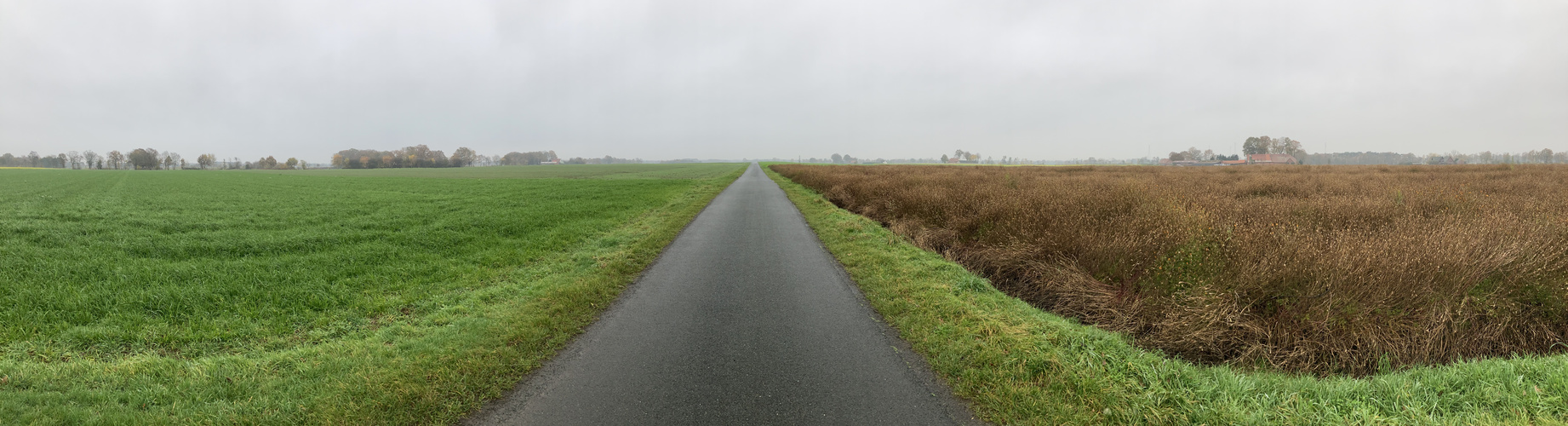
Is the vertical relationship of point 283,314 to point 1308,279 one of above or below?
below

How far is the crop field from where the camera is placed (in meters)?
3.70

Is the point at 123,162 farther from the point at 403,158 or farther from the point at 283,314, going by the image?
the point at 283,314

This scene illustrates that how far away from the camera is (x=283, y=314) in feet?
19.1

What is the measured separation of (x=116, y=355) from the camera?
183 inches

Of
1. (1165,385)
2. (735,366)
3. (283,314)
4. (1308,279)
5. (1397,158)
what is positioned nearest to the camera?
(1165,385)

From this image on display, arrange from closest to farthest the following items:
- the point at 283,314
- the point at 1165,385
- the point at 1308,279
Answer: the point at 1165,385
the point at 1308,279
the point at 283,314

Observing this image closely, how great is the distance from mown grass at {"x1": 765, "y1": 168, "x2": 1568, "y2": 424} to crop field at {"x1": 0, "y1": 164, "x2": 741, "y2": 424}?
3.88 metres

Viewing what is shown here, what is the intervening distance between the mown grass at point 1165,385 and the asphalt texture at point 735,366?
452 mm

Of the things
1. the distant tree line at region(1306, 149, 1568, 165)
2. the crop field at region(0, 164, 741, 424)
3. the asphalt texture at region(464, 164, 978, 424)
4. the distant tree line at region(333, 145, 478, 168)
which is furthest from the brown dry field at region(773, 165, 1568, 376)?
the distant tree line at region(333, 145, 478, 168)

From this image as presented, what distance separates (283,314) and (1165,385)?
348 inches

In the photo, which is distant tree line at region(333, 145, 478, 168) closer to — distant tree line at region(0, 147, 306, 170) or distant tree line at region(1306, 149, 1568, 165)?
distant tree line at region(0, 147, 306, 170)

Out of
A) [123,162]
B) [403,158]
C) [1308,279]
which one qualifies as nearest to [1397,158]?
[1308,279]

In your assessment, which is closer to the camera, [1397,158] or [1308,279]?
[1308,279]

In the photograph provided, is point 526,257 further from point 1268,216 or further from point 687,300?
point 1268,216
